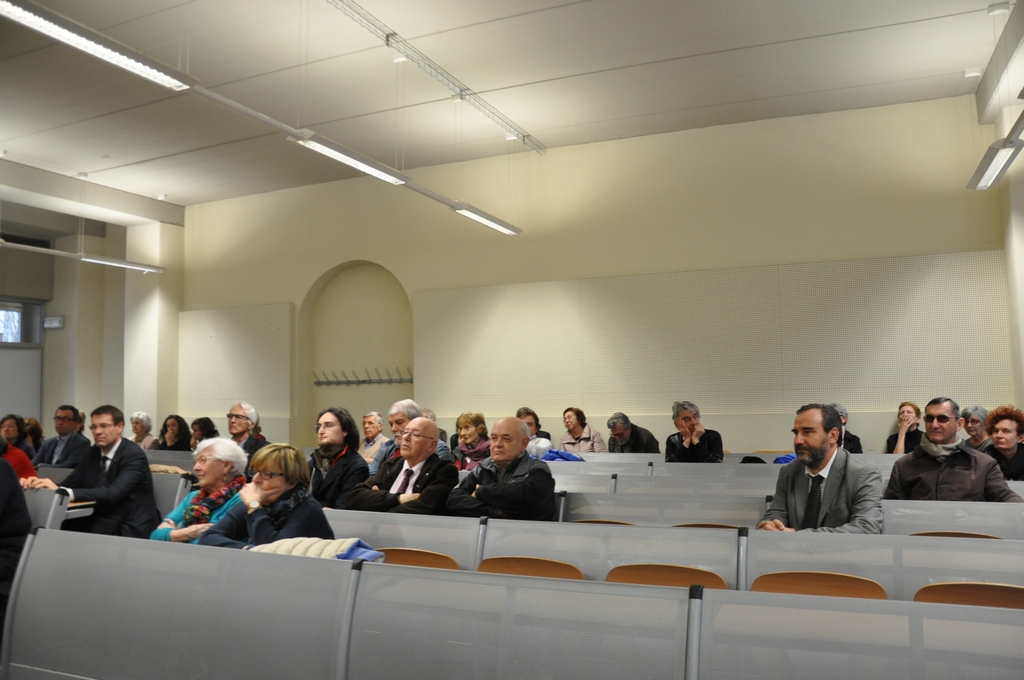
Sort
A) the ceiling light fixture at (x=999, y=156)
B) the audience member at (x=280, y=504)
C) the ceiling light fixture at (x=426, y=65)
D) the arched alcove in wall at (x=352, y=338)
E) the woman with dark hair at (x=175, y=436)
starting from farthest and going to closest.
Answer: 1. the arched alcove in wall at (x=352, y=338)
2. the woman with dark hair at (x=175, y=436)
3. the ceiling light fixture at (x=426, y=65)
4. the ceiling light fixture at (x=999, y=156)
5. the audience member at (x=280, y=504)

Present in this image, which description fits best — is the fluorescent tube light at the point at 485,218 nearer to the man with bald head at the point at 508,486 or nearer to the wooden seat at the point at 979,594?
the man with bald head at the point at 508,486

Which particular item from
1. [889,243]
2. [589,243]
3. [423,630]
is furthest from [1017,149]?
[423,630]

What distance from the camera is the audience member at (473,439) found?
605cm

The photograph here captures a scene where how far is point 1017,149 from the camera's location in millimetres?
6164

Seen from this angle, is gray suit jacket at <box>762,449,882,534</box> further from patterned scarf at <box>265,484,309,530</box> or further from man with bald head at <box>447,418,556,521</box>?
patterned scarf at <box>265,484,309,530</box>

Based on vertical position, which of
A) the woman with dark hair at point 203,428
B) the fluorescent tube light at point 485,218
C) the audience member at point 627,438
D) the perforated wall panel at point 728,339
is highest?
the fluorescent tube light at point 485,218

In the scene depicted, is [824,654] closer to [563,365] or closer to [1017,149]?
[1017,149]

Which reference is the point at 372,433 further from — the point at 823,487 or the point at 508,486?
the point at 823,487

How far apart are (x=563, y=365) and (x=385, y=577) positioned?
25.8 feet

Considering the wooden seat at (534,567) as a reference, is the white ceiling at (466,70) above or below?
above

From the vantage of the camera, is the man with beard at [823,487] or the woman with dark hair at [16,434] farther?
the woman with dark hair at [16,434]

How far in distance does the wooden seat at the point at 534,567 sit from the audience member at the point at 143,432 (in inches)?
299

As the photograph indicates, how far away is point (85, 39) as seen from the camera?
5043mm

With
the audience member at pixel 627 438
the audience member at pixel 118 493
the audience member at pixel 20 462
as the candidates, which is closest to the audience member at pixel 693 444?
the audience member at pixel 627 438
